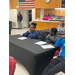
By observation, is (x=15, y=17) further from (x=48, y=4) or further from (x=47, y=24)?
(x=47, y=24)

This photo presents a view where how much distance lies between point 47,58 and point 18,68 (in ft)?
3.25

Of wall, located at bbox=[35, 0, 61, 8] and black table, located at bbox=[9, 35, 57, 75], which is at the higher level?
wall, located at bbox=[35, 0, 61, 8]

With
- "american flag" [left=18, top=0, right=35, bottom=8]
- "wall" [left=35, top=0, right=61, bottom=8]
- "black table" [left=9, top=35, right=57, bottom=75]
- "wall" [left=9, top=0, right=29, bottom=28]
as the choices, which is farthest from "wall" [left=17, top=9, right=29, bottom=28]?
"black table" [left=9, top=35, right=57, bottom=75]

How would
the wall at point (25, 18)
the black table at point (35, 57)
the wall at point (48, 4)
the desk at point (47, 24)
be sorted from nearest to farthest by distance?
the black table at point (35, 57), the desk at point (47, 24), the wall at point (48, 4), the wall at point (25, 18)

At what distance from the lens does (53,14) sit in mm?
10320

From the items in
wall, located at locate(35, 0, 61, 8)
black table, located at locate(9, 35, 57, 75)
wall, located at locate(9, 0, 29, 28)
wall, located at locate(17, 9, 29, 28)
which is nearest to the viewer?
black table, located at locate(9, 35, 57, 75)

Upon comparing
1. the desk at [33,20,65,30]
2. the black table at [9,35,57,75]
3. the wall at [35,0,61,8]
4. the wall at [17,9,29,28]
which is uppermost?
the wall at [35,0,61,8]

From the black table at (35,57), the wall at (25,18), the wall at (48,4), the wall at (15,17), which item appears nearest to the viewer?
the black table at (35,57)

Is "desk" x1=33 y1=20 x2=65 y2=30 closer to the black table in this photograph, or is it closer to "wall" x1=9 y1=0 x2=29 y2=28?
→ "wall" x1=9 y1=0 x2=29 y2=28

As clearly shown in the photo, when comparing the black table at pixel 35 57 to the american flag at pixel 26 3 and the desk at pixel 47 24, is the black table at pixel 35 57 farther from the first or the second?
the american flag at pixel 26 3

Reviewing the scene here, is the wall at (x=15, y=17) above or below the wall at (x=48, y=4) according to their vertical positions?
below

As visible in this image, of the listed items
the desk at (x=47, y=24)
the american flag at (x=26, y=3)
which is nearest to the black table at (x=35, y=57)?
the desk at (x=47, y=24)

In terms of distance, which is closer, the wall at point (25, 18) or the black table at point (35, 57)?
the black table at point (35, 57)
